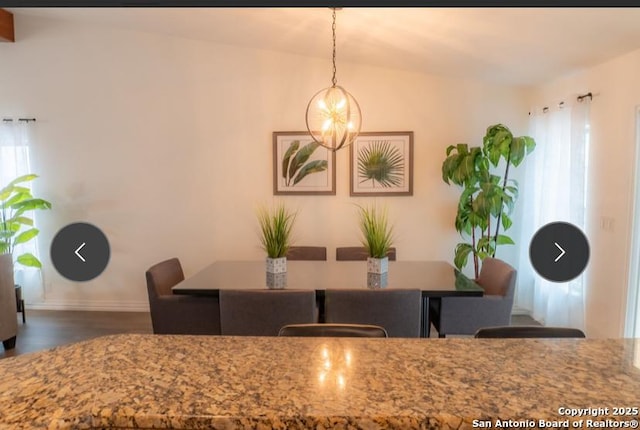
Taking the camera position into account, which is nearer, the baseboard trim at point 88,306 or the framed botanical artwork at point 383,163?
the framed botanical artwork at point 383,163

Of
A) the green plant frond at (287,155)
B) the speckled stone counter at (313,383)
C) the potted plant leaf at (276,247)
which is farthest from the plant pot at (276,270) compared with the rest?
the green plant frond at (287,155)

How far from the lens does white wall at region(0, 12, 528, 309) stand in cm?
415

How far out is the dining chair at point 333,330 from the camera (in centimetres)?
136

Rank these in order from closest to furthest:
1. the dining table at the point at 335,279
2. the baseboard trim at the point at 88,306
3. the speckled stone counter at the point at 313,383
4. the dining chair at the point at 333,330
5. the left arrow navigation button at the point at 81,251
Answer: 1. the speckled stone counter at the point at 313,383
2. the left arrow navigation button at the point at 81,251
3. the dining chair at the point at 333,330
4. the dining table at the point at 335,279
5. the baseboard trim at the point at 88,306

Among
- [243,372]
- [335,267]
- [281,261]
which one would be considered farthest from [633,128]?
[243,372]

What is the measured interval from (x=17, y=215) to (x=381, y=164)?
3724 mm

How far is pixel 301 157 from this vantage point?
420 cm

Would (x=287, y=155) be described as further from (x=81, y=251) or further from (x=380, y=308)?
(x=81, y=251)

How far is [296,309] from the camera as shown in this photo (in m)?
2.15

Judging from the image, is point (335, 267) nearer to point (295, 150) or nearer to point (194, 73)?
point (295, 150)

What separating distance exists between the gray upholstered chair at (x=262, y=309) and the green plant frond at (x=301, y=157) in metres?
2.25

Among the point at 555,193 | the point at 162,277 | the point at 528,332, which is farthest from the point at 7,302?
the point at 555,193

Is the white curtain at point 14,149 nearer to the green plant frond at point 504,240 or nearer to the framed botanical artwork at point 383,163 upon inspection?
the framed botanical artwork at point 383,163

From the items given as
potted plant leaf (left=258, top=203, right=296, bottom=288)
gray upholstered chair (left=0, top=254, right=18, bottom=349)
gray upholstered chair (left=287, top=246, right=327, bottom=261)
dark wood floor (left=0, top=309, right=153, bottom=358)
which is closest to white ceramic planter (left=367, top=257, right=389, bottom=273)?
potted plant leaf (left=258, top=203, right=296, bottom=288)
